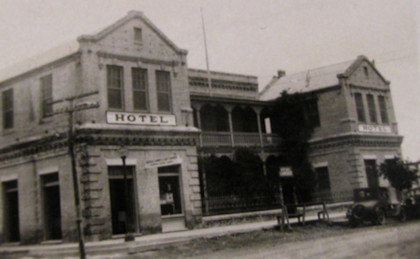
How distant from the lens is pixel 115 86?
19.8 meters

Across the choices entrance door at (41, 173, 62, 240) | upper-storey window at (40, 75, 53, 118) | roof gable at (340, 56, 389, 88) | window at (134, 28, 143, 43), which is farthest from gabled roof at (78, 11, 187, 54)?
roof gable at (340, 56, 389, 88)

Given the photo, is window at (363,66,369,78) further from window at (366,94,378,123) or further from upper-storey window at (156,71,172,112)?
upper-storey window at (156,71,172,112)

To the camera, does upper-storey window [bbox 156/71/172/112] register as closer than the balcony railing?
Yes

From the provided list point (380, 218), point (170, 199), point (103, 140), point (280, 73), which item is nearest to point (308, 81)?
point (280, 73)

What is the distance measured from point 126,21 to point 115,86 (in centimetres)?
283

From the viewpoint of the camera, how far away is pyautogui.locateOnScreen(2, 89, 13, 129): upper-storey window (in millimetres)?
19547

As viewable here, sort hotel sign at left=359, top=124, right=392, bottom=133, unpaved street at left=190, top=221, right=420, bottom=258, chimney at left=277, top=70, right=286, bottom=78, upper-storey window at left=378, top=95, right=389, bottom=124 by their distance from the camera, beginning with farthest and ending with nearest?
chimney at left=277, top=70, right=286, bottom=78
upper-storey window at left=378, top=95, right=389, bottom=124
hotel sign at left=359, top=124, right=392, bottom=133
unpaved street at left=190, top=221, right=420, bottom=258

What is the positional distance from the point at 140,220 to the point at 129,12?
8.60 m

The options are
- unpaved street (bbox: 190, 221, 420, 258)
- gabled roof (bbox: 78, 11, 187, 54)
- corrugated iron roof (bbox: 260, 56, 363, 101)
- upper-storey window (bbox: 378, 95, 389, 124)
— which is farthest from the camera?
upper-storey window (bbox: 378, 95, 389, 124)

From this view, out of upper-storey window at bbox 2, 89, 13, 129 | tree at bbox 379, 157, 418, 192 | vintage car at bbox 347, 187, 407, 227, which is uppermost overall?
upper-storey window at bbox 2, 89, 13, 129

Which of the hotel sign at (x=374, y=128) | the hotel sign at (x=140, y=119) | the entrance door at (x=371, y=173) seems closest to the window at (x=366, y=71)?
the hotel sign at (x=374, y=128)

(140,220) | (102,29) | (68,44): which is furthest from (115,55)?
(140,220)

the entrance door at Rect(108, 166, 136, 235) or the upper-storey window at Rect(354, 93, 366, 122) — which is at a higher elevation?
the upper-storey window at Rect(354, 93, 366, 122)

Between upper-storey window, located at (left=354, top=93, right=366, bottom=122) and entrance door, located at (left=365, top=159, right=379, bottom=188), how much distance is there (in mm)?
2708
